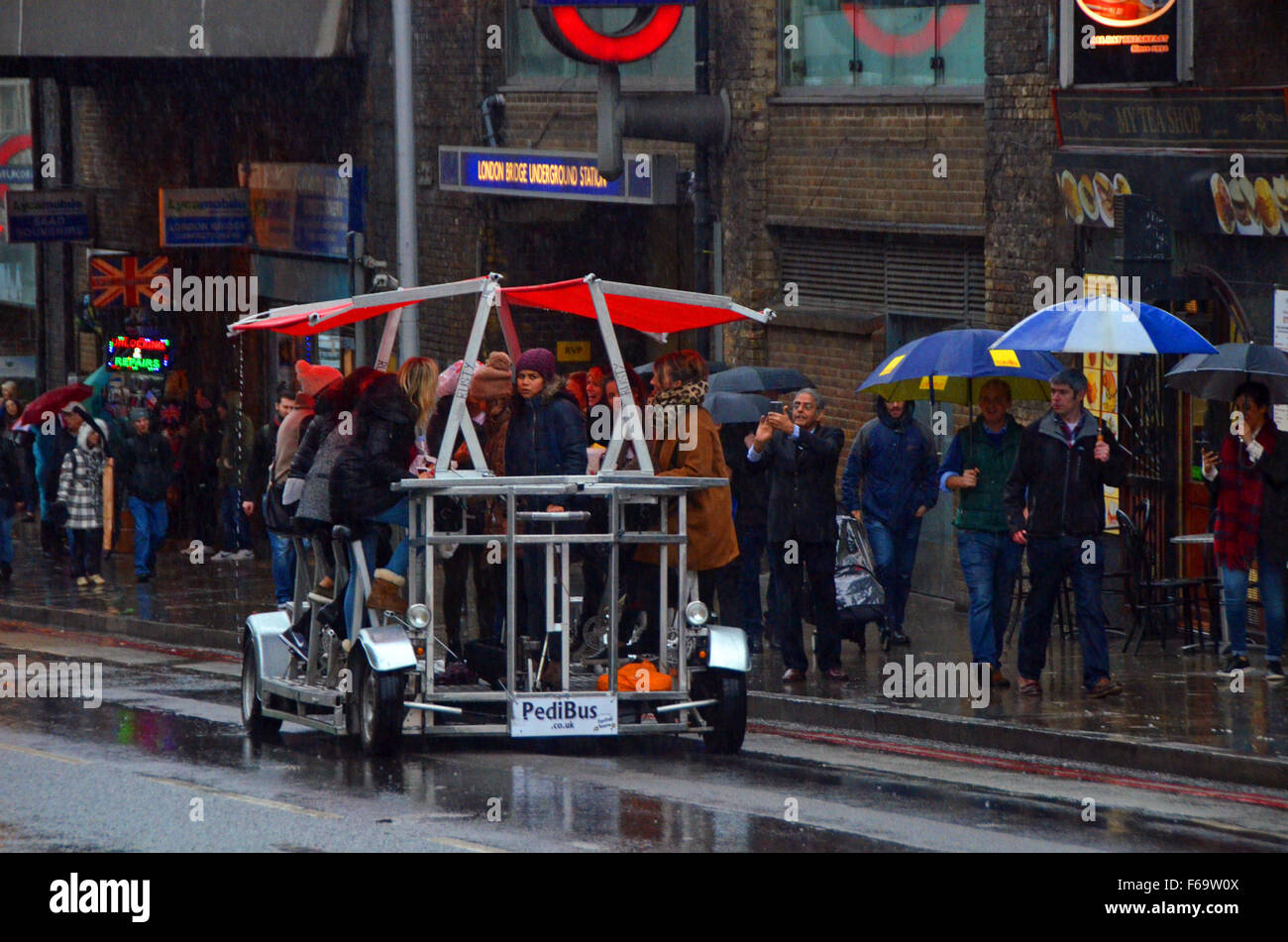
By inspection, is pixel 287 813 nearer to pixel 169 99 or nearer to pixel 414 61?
pixel 414 61

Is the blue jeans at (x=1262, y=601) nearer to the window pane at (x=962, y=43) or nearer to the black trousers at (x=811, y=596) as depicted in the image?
the black trousers at (x=811, y=596)

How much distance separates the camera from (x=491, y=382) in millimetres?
11812

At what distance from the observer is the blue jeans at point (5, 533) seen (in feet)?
68.3

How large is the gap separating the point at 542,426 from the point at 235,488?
11159mm

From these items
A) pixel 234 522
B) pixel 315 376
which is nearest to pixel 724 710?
pixel 315 376

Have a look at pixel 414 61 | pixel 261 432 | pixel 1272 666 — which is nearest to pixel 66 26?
pixel 414 61

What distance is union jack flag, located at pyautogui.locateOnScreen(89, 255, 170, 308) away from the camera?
26000 mm

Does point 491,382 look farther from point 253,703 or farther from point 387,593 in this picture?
point 253,703

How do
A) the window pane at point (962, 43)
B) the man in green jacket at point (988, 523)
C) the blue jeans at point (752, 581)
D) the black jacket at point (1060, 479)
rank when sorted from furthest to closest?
1. the window pane at point (962, 43)
2. the blue jeans at point (752, 581)
3. the man in green jacket at point (988, 523)
4. the black jacket at point (1060, 479)

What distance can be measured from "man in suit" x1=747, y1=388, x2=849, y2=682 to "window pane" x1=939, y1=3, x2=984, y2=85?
16.6 feet

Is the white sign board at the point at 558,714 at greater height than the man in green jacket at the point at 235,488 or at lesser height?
lesser

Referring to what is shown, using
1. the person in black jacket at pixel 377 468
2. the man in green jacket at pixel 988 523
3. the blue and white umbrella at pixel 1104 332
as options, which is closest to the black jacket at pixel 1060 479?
the man in green jacket at pixel 988 523

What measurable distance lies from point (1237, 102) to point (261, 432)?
10.1 metres

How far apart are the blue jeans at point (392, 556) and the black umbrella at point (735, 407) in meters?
3.83
